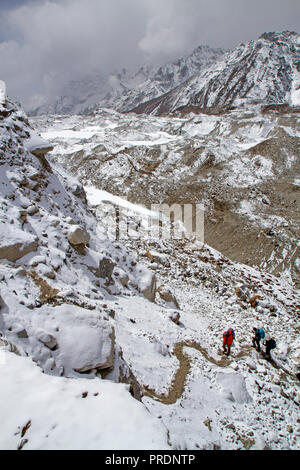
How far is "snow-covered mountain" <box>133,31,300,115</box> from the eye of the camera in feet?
448

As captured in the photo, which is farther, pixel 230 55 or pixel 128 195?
pixel 230 55

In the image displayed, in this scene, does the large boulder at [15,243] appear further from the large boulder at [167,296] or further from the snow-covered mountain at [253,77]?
the snow-covered mountain at [253,77]

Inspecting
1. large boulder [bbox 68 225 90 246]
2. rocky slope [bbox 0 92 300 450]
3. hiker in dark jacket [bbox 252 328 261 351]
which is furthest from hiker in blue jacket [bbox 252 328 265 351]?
large boulder [bbox 68 225 90 246]

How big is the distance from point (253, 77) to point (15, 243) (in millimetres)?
173101

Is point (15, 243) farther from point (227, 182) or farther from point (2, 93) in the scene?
point (227, 182)

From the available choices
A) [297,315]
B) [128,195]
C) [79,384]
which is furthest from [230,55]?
[79,384]

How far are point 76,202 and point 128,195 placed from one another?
84.7ft

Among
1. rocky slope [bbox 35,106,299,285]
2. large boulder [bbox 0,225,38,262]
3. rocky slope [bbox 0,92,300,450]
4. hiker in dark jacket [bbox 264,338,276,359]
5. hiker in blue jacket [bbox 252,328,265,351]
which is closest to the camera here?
rocky slope [bbox 0,92,300,450]

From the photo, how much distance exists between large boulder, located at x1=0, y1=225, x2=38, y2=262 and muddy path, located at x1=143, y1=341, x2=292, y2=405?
205 inches

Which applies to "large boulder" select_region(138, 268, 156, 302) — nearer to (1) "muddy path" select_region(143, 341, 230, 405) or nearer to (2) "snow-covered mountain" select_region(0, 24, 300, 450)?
(2) "snow-covered mountain" select_region(0, 24, 300, 450)

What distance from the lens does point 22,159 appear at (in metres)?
11.5

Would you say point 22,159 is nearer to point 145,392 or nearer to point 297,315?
point 145,392

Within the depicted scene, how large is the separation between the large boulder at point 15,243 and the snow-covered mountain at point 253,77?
13965 centimetres

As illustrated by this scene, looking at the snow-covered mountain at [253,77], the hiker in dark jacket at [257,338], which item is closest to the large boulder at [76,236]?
the hiker in dark jacket at [257,338]
